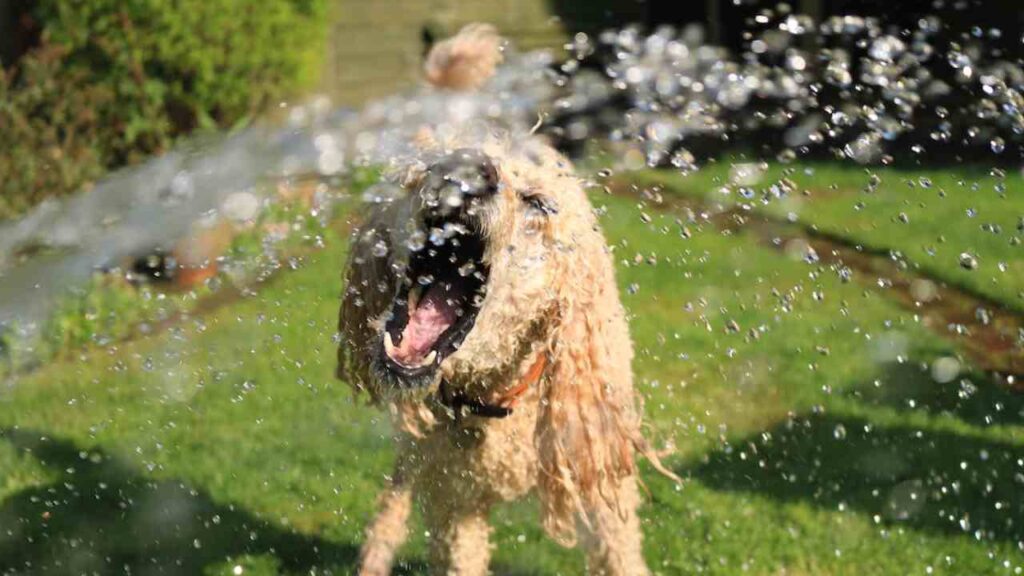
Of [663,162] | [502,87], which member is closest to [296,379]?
[502,87]

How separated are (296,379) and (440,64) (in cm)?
184

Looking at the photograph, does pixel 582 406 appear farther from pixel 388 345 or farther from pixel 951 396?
pixel 951 396

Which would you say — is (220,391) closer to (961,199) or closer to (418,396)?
(418,396)

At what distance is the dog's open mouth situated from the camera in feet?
8.39

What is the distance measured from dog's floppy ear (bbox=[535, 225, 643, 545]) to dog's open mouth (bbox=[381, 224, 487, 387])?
228 millimetres

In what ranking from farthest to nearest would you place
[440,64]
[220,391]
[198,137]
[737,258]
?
1. [198,137]
2. [737,258]
3. [220,391]
4. [440,64]

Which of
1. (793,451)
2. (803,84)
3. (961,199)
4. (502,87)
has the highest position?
(793,451)

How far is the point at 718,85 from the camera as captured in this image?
12.4 meters

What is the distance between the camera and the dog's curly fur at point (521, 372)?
2627mm

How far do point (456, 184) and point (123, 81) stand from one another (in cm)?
569

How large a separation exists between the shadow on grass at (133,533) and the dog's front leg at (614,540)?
3.21 feet

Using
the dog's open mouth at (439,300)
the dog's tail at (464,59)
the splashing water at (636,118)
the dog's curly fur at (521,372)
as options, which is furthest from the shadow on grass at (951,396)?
the dog's open mouth at (439,300)

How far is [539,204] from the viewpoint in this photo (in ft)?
8.62

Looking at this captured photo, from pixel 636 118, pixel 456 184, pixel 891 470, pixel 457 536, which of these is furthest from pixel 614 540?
pixel 636 118
